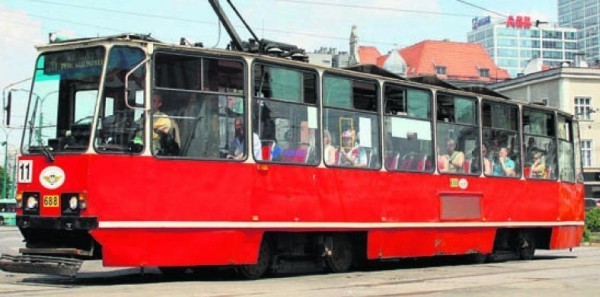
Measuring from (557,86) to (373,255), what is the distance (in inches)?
1865

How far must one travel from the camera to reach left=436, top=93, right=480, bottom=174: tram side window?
1487cm

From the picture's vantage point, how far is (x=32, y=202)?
10578 millimetres

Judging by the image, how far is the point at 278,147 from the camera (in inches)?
469

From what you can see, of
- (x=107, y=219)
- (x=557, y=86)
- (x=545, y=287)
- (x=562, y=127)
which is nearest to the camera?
(x=107, y=219)

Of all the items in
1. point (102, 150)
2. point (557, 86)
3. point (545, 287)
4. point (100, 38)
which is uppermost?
point (557, 86)

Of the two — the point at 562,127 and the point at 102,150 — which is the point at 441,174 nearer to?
the point at 562,127

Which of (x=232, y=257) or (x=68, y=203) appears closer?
(x=68, y=203)

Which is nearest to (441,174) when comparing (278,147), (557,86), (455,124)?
(455,124)

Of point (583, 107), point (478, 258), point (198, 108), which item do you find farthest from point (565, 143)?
point (583, 107)

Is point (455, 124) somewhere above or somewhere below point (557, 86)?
below

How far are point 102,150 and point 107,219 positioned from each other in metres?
0.89

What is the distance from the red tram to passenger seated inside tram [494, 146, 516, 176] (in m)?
1.23

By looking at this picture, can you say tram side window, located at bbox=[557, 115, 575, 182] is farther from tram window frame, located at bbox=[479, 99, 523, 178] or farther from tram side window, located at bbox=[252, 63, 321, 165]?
tram side window, located at bbox=[252, 63, 321, 165]

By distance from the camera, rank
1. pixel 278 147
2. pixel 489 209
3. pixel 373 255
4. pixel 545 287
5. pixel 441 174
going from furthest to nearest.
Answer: pixel 489 209, pixel 441 174, pixel 373 255, pixel 278 147, pixel 545 287
